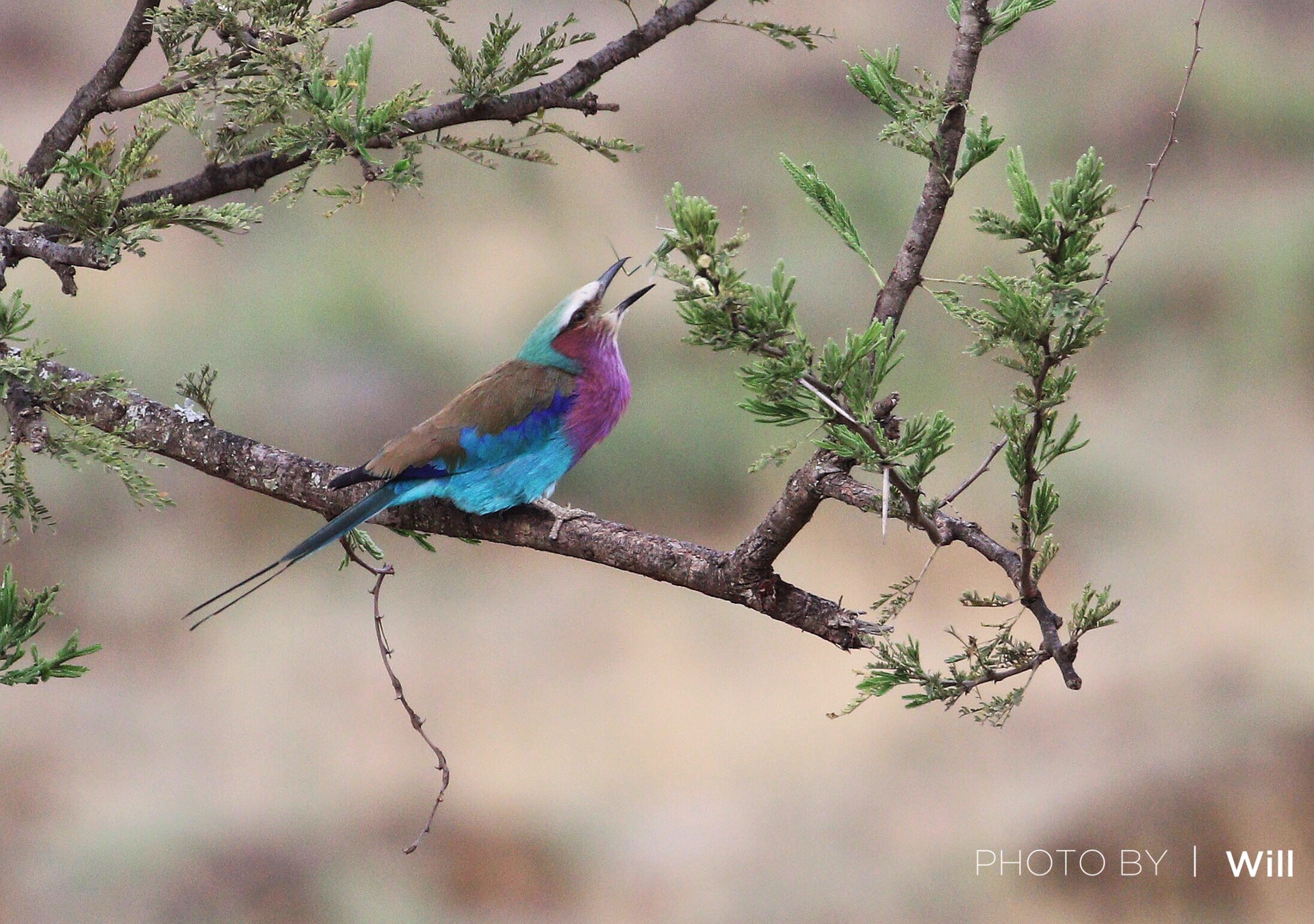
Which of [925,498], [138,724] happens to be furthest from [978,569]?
[925,498]

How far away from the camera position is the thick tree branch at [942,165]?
2389 mm

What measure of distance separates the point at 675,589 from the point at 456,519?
22.7ft

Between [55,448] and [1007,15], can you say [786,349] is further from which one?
[55,448]

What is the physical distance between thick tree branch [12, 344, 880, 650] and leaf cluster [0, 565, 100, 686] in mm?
452

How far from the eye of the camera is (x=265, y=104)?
2891 mm

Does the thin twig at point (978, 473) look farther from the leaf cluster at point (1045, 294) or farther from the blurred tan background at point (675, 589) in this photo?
the blurred tan background at point (675, 589)

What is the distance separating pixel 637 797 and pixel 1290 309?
778cm

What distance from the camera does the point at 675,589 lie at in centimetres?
1075

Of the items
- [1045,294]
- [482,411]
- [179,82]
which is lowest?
[1045,294]

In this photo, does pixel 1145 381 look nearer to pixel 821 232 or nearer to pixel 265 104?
pixel 821 232

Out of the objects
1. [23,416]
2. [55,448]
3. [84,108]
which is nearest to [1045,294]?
[55,448]

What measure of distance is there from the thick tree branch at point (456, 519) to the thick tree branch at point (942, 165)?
2.31ft

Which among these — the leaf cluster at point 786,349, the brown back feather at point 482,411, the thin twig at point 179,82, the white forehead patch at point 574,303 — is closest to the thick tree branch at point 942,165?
the leaf cluster at point 786,349

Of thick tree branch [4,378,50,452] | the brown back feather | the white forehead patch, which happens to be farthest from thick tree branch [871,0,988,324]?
thick tree branch [4,378,50,452]
